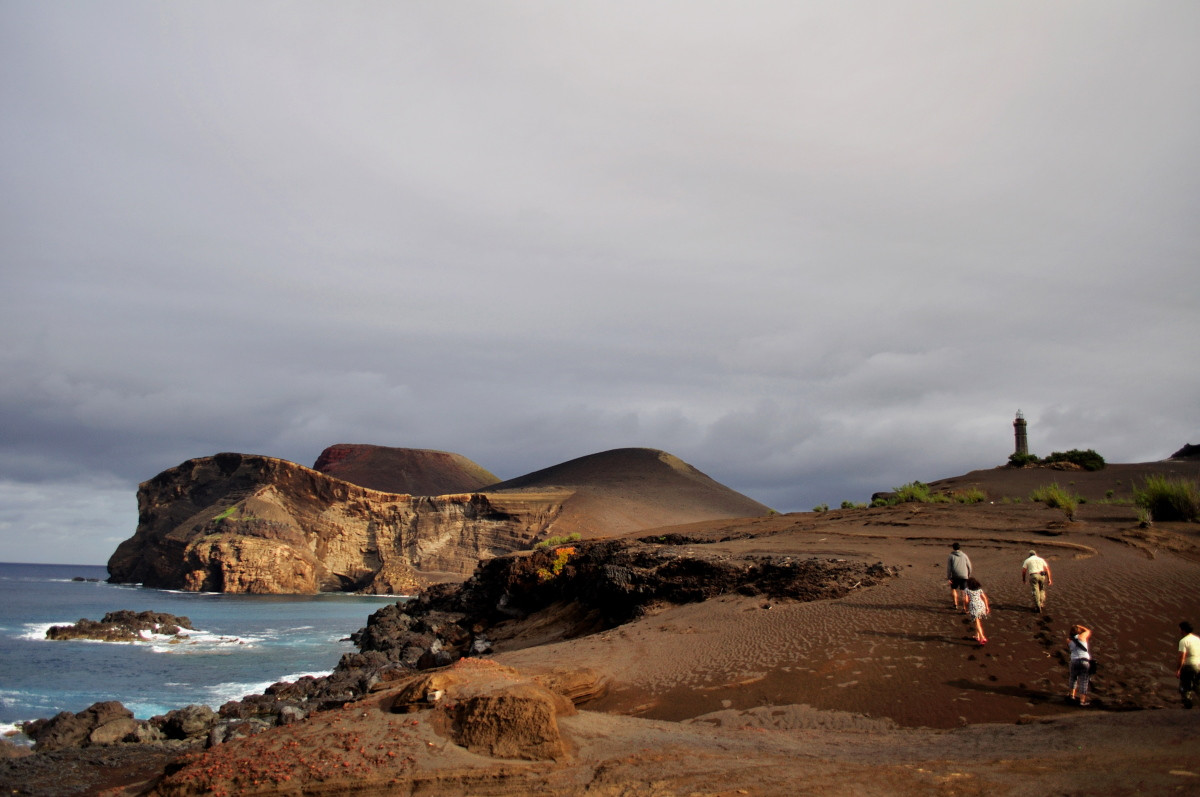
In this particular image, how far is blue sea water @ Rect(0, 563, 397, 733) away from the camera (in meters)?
22.4

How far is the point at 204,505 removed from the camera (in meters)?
82.8

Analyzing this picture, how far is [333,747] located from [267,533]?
7387 centimetres

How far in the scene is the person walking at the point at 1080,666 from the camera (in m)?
9.91

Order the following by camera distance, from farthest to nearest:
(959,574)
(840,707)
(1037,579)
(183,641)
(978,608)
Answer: (183,641), (959,574), (1037,579), (978,608), (840,707)

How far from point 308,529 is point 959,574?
255 feet

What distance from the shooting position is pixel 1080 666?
32.7ft

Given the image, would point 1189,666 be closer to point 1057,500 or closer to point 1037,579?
point 1037,579

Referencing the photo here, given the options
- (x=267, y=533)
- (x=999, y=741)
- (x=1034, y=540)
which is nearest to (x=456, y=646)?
(x=1034, y=540)

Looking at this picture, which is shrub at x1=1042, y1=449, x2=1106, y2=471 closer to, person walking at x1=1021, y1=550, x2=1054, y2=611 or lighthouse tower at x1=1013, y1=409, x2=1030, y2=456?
lighthouse tower at x1=1013, y1=409, x2=1030, y2=456

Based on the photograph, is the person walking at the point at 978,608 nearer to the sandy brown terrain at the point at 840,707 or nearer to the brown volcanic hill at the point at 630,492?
the sandy brown terrain at the point at 840,707

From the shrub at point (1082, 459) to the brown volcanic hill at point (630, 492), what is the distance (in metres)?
40.5

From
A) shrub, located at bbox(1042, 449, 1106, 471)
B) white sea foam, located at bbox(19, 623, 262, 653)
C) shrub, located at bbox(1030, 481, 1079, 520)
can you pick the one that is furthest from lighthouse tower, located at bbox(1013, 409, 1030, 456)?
white sea foam, located at bbox(19, 623, 262, 653)

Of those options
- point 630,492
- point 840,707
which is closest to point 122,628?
point 840,707

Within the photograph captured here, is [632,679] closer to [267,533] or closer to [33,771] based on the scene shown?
[33,771]
